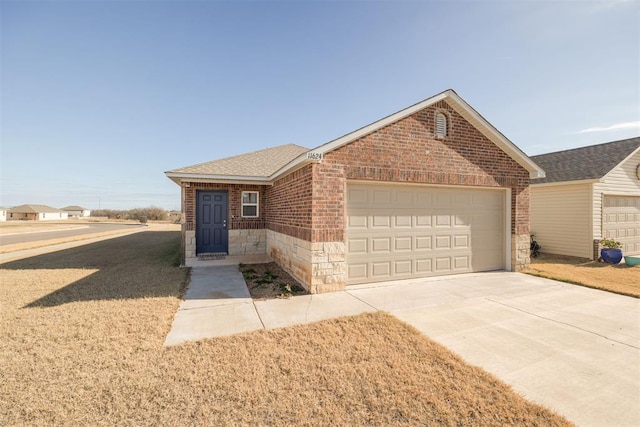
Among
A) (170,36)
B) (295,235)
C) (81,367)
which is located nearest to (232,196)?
(295,235)

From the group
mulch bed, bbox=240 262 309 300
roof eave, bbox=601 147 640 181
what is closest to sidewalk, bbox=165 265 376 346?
mulch bed, bbox=240 262 309 300

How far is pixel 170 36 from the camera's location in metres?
9.55

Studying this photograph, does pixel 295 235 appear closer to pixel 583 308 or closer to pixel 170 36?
pixel 583 308

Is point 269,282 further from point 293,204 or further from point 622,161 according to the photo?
point 622,161

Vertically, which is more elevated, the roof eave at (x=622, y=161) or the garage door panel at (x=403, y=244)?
the roof eave at (x=622, y=161)

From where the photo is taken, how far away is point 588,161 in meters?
12.7

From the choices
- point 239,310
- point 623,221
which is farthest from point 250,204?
point 623,221

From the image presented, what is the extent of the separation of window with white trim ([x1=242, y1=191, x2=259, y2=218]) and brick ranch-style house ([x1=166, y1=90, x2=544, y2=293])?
1269 millimetres

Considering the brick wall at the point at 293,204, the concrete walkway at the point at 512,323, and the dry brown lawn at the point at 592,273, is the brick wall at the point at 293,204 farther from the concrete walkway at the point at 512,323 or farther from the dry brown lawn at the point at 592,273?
the dry brown lawn at the point at 592,273

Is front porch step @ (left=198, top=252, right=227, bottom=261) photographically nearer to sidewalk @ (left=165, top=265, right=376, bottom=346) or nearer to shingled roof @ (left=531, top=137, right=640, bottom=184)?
sidewalk @ (left=165, top=265, right=376, bottom=346)

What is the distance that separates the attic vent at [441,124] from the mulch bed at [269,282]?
574cm

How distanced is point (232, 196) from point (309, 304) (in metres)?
6.54

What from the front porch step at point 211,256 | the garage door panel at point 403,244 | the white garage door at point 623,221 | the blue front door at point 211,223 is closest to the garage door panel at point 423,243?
the garage door panel at point 403,244

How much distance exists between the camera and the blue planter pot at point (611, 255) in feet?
34.0
